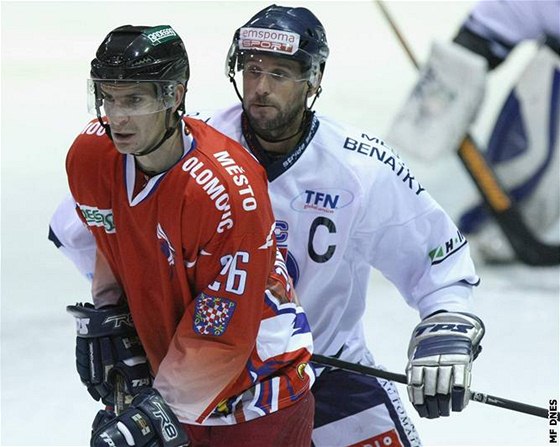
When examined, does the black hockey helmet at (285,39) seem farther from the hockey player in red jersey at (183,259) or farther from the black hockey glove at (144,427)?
the black hockey glove at (144,427)

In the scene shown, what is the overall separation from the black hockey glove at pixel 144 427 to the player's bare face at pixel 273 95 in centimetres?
55

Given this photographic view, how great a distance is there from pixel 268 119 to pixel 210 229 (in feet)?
1.43

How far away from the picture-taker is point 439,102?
470 centimetres

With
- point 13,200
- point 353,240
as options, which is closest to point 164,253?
point 353,240

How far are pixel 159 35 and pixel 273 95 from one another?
346mm

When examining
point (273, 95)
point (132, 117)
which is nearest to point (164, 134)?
point (132, 117)

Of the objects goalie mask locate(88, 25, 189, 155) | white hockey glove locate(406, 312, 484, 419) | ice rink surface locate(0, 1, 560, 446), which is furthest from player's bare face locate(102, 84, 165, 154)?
ice rink surface locate(0, 1, 560, 446)

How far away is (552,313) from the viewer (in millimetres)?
4457

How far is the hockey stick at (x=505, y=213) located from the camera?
194 inches

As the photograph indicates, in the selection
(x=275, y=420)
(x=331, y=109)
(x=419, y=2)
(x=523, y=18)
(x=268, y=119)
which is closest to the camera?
(x=275, y=420)

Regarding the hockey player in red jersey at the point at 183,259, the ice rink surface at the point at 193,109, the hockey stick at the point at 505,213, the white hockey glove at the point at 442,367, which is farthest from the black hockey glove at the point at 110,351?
the hockey stick at the point at 505,213

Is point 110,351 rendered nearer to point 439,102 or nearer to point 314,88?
point 314,88

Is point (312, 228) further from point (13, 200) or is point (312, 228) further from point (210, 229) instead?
point (13, 200)

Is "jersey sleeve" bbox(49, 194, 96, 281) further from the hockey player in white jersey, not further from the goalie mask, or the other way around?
the goalie mask
